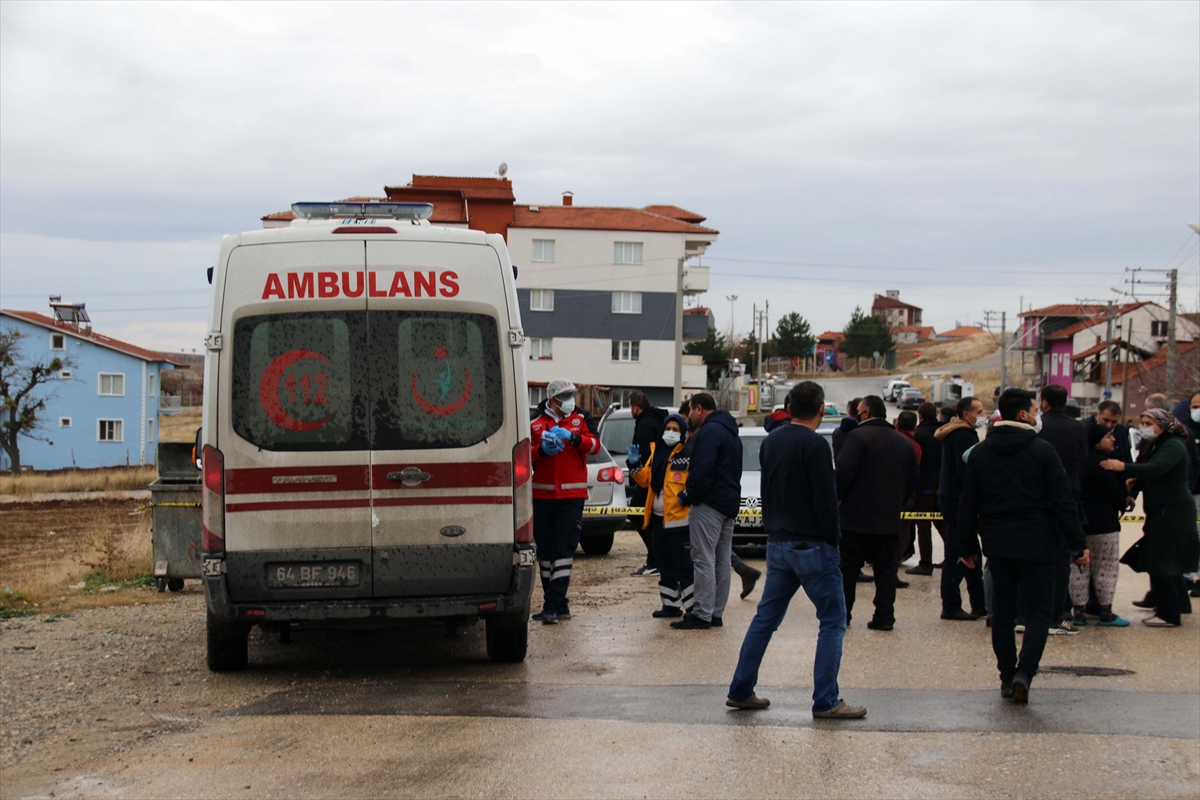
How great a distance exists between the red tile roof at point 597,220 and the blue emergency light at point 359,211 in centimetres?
5620

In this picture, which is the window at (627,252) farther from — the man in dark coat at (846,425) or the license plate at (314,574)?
the license plate at (314,574)

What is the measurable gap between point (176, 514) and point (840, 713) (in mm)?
7712

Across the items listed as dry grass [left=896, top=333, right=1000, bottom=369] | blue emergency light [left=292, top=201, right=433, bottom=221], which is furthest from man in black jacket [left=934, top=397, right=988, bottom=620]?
dry grass [left=896, top=333, right=1000, bottom=369]

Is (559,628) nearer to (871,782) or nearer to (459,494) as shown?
(459,494)

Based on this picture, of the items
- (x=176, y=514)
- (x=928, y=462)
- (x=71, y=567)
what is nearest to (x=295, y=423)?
(x=176, y=514)

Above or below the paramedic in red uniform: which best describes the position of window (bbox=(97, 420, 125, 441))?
below

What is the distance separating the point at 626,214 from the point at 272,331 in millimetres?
58616

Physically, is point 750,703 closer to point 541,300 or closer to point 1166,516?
point 1166,516

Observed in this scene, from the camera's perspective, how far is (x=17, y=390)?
61188 millimetres

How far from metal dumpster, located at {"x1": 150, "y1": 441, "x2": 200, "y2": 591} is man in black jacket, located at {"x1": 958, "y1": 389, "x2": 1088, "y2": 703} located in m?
7.80

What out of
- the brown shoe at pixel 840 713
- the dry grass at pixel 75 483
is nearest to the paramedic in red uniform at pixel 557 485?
the brown shoe at pixel 840 713

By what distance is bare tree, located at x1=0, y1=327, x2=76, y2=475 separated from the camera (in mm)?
59844

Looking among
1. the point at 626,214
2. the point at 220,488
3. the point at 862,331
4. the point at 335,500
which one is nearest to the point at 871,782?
the point at 335,500

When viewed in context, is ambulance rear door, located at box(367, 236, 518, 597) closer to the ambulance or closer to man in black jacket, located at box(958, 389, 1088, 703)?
the ambulance
